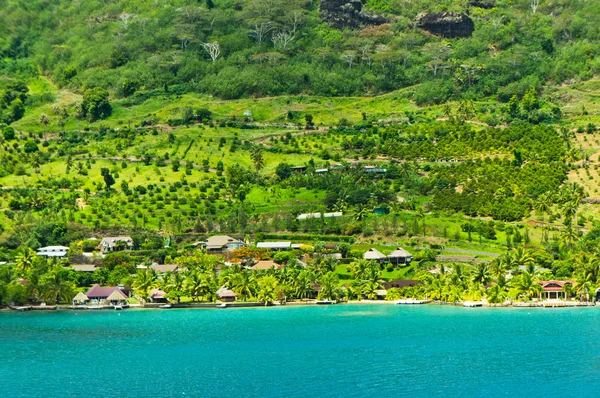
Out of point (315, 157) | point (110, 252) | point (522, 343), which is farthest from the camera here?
point (315, 157)

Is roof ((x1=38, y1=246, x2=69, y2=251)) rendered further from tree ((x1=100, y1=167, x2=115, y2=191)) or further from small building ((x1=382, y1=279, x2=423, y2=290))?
small building ((x1=382, y1=279, x2=423, y2=290))

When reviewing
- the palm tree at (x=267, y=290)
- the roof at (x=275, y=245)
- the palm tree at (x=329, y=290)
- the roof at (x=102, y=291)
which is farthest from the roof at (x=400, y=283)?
the roof at (x=102, y=291)

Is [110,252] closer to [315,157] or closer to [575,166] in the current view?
[315,157]

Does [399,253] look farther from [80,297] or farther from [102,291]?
[80,297]

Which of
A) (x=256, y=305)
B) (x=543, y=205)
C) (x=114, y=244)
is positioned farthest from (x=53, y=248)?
(x=543, y=205)

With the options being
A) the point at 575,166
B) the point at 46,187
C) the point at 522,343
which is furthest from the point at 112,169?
the point at 522,343

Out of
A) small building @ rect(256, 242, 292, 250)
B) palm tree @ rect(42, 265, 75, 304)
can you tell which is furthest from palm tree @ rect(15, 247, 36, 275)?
small building @ rect(256, 242, 292, 250)
